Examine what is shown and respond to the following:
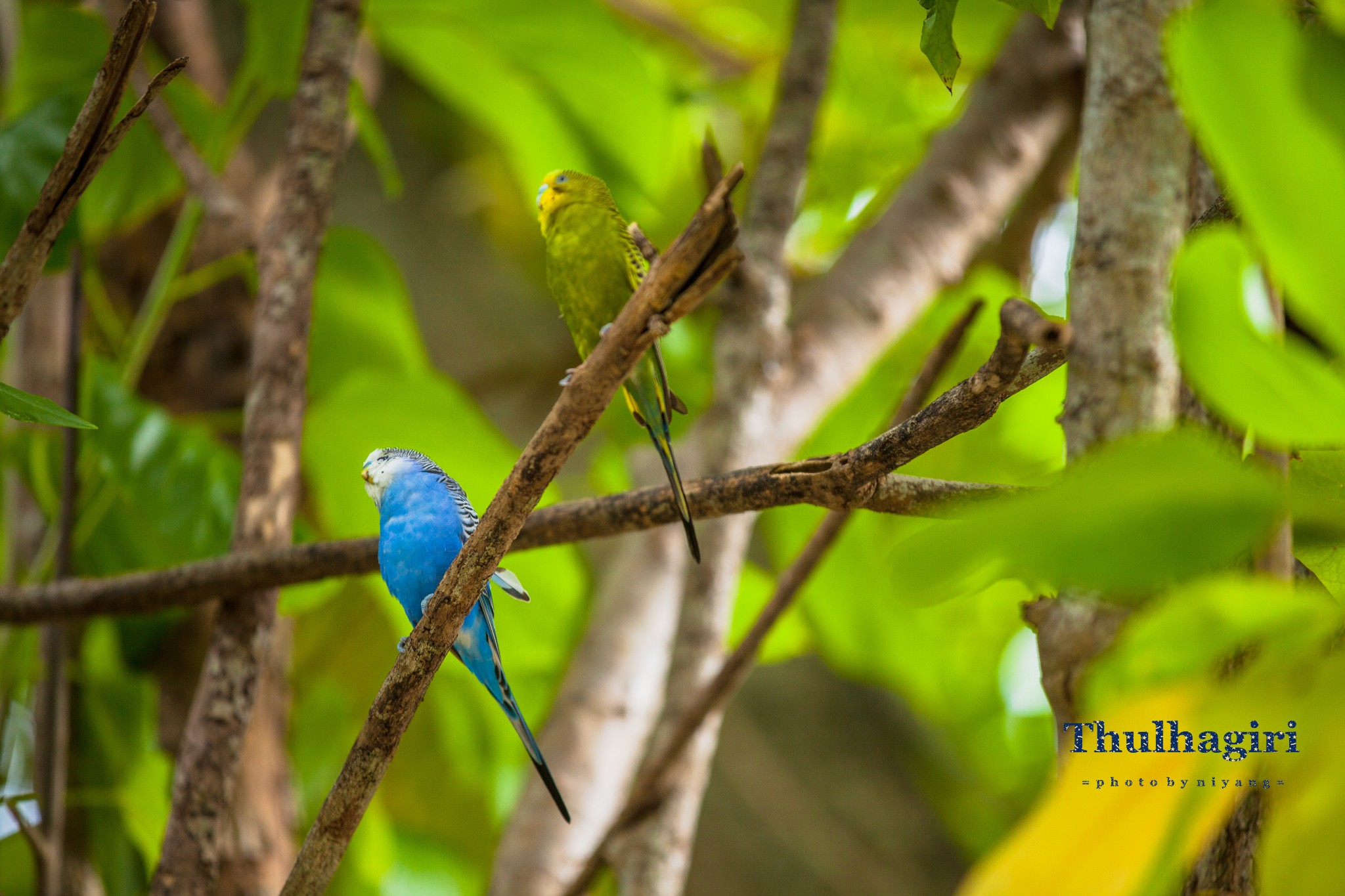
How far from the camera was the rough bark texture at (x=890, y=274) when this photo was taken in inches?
42.1

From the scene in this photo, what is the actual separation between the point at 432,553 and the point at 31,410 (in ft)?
0.60

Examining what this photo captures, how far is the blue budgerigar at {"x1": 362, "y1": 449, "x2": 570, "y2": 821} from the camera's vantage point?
485 mm

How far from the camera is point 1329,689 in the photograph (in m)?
0.26

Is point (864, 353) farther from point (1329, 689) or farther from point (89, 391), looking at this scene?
point (1329, 689)

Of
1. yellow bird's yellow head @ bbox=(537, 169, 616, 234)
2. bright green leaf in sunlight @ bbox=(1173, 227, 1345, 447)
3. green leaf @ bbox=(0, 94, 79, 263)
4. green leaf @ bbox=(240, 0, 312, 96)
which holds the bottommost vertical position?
bright green leaf in sunlight @ bbox=(1173, 227, 1345, 447)

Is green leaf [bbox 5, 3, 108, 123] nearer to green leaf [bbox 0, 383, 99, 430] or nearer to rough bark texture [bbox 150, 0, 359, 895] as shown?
rough bark texture [bbox 150, 0, 359, 895]

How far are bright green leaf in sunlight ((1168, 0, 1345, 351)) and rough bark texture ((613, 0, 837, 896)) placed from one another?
0.78 metres

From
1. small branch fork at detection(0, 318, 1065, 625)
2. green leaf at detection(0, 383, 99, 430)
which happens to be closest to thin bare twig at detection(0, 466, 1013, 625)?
small branch fork at detection(0, 318, 1065, 625)

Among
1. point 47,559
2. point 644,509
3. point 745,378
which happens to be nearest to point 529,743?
point 644,509

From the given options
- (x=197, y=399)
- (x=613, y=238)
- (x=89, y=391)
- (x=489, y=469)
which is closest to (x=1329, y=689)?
(x=613, y=238)

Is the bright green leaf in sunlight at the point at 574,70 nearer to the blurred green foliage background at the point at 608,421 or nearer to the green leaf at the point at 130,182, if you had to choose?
the blurred green foliage background at the point at 608,421

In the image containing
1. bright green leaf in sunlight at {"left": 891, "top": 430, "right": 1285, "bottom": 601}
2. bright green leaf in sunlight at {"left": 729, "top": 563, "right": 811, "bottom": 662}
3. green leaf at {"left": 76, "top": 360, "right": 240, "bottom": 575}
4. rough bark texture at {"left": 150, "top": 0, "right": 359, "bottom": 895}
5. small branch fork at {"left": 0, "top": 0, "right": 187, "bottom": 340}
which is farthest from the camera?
bright green leaf in sunlight at {"left": 729, "top": 563, "right": 811, "bottom": 662}

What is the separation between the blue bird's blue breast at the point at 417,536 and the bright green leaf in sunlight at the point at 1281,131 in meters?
0.37

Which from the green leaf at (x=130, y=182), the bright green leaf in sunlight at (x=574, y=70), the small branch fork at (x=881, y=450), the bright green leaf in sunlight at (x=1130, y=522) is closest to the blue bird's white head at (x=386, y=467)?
the small branch fork at (x=881, y=450)
